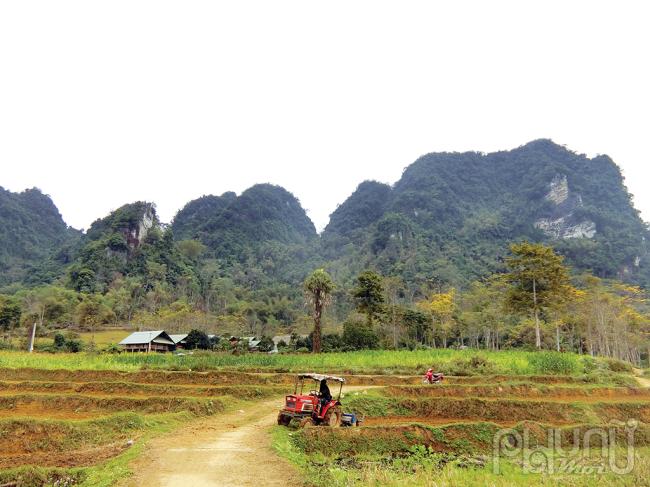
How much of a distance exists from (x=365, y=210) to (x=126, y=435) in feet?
538

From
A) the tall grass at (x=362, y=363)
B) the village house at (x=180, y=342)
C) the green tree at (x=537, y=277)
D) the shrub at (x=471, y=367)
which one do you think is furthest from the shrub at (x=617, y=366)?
the village house at (x=180, y=342)

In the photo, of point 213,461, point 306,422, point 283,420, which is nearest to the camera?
point 213,461

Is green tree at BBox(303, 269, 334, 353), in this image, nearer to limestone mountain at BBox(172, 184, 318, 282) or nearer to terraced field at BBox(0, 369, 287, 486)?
terraced field at BBox(0, 369, 287, 486)

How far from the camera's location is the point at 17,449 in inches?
490

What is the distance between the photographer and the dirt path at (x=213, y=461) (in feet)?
27.0

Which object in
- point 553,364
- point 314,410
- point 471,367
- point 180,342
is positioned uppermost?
point 553,364

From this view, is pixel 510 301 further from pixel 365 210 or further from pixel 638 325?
pixel 365 210

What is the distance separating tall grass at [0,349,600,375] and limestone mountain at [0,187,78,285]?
354 ft

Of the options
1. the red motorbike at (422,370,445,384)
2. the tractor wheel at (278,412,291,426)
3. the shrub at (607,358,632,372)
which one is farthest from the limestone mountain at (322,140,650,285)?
the tractor wheel at (278,412,291,426)

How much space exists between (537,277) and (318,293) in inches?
788

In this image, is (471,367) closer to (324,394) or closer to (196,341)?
(324,394)

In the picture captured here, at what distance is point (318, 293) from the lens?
142 ft

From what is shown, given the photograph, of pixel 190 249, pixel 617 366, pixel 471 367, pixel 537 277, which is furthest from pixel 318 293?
pixel 190 249

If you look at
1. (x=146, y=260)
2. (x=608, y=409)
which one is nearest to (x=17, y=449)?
(x=608, y=409)
